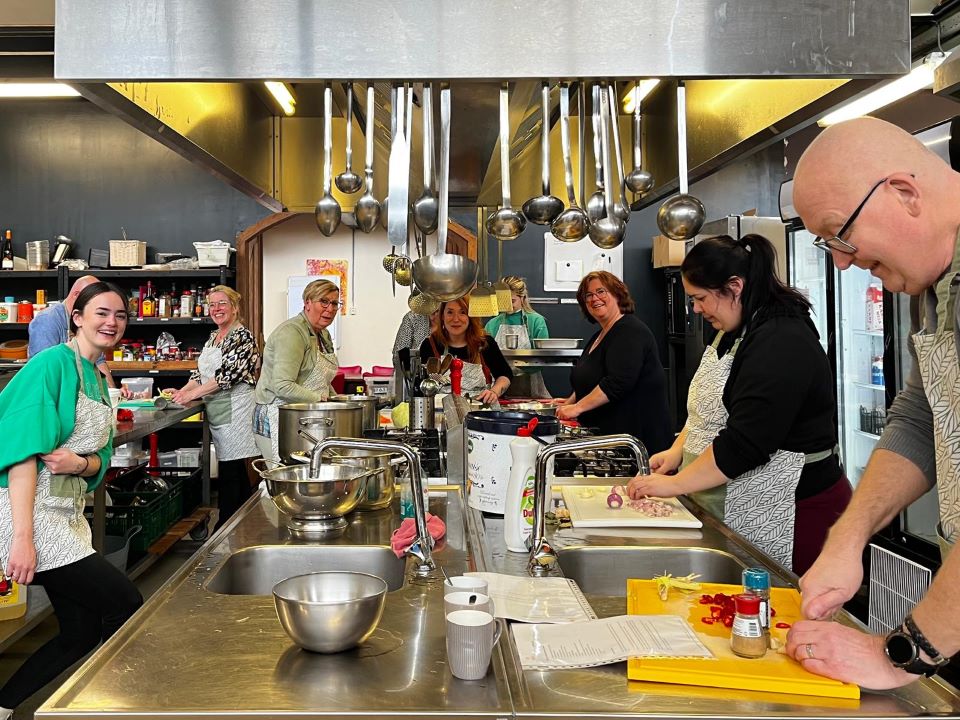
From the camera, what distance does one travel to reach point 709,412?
9.11 feet

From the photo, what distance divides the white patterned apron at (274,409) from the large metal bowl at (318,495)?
283 centimetres

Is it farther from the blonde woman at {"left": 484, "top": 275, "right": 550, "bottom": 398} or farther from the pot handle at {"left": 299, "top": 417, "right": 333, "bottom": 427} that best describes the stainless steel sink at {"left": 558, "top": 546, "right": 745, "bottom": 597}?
the blonde woman at {"left": 484, "top": 275, "right": 550, "bottom": 398}

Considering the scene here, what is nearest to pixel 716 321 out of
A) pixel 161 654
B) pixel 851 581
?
pixel 851 581

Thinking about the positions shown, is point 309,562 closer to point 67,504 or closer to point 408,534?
point 408,534

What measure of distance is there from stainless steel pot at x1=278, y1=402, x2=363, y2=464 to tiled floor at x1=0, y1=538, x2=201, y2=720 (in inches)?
45.5

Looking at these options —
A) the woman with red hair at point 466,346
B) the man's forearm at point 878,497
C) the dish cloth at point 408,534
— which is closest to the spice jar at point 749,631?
the man's forearm at point 878,497

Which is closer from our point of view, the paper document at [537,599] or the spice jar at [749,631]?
the spice jar at [749,631]

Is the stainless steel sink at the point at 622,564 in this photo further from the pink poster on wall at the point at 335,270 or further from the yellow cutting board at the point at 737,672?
the pink poster on wall at the point at 335,270

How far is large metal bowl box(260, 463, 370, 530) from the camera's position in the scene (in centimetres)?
223

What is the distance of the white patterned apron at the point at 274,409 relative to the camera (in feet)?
16.9

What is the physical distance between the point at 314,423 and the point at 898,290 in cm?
217

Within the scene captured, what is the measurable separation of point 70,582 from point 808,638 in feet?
7.88

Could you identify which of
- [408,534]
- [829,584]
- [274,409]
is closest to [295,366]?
[274,409]

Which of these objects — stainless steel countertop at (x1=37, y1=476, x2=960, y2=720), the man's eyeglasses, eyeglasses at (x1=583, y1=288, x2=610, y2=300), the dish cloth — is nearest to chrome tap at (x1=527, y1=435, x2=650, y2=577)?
stainless steel countertop at (x1=37, y1=476, x2=960, y2=720)
